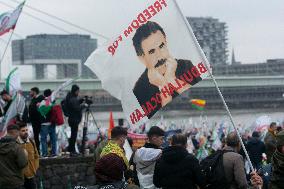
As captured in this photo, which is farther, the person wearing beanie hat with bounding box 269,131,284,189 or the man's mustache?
the man's mustache

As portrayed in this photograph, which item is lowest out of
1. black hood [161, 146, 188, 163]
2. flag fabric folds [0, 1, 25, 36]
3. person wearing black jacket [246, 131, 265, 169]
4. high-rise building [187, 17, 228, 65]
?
black hood [161, 146, 188, 163]

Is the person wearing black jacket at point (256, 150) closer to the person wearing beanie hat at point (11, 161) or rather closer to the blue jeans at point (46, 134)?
the blue jeans at point (46, 134)

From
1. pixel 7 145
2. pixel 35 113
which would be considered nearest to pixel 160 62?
pixel 7 145

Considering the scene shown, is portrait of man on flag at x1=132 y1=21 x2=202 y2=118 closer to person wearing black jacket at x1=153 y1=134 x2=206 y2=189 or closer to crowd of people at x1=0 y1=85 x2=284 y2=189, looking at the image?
crowd of people at x1=0 y1=85 x2=284 y2=189

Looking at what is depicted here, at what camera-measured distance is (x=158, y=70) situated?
24.2ft

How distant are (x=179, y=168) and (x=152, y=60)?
4.41ft

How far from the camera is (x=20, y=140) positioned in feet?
30.7

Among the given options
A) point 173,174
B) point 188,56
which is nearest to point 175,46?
point 188,56

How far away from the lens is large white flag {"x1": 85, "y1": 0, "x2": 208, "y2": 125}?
7.18 meters

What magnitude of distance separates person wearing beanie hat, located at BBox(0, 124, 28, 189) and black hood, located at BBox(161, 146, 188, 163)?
212 cm

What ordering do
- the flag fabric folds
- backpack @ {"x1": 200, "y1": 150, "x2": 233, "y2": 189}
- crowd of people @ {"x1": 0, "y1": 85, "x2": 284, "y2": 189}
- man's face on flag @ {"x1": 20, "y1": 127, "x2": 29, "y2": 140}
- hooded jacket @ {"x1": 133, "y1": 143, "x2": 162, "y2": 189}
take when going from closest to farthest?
1. crowd of people @ {"x1": 0, "y1": 85, "x2": 284, "y2": 189}
2. backpack @ {"x1": 200, "y1": 150, "x2": 233, "y2": 189}
3. hooded jacket @ {"x1": 133, "y1": 143, "x2": 162, "y2": 189}
4. man's face on flag @ {"x1": 20, "y1": 127, "x2": 29, "y2": 140}
5. the flag fabric folds

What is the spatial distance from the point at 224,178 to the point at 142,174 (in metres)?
0.91

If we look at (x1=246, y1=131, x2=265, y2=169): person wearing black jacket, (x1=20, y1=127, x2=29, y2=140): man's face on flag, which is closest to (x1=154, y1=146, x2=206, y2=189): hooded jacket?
(x1=20, y1=127, x2=29, y2=140): man's face on flag

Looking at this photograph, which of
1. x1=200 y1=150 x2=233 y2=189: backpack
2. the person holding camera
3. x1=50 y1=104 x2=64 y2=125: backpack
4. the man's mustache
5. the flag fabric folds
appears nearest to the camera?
x1=200 y1=150 x2=233 y2=189: backpack
